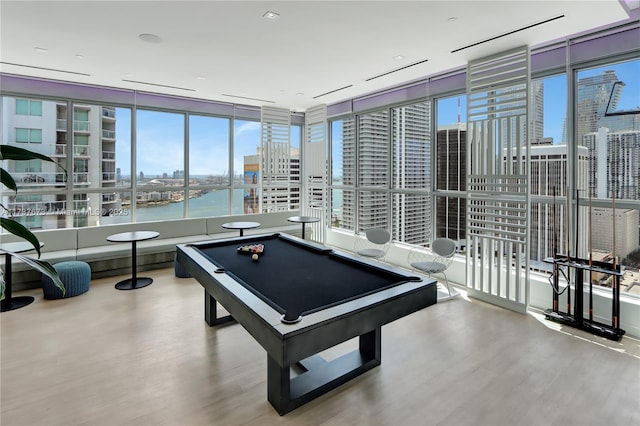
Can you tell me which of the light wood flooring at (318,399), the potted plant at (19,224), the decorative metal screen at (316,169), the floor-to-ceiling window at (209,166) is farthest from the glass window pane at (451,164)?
the potted plant at (19,224)

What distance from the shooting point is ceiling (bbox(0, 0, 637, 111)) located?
135 inches

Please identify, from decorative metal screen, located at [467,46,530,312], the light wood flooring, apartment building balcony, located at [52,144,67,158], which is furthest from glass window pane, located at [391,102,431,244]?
apartment building balcony, located at [52,144,67,158]

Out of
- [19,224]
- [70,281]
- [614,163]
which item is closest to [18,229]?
[19,224]

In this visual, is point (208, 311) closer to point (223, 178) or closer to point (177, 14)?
point (177, 14)

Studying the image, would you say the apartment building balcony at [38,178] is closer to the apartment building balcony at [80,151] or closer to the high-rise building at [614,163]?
the apartment building balcony at [80,151]

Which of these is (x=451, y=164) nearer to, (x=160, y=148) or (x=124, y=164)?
(x=160, y=148)

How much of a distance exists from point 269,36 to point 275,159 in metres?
4.55

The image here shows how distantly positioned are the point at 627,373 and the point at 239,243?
13.6 ft

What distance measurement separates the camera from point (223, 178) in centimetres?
809

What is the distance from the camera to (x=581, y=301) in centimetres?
393

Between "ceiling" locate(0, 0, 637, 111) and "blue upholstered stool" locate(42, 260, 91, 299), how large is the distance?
9.56ft

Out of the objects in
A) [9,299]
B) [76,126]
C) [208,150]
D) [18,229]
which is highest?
[76,126]

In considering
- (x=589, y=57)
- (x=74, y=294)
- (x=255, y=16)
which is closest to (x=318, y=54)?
(x=255, y=16)

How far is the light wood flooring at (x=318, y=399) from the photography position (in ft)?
8.29
